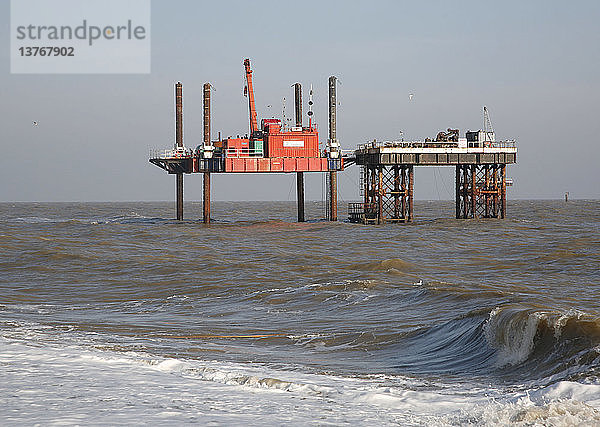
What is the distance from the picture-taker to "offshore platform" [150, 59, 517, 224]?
58094 mm

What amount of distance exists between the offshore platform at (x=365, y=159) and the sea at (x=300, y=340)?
24.4m

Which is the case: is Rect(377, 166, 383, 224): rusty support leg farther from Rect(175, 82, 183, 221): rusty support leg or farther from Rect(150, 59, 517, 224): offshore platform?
Rect(175, 82, 183, 221): rusty support leg

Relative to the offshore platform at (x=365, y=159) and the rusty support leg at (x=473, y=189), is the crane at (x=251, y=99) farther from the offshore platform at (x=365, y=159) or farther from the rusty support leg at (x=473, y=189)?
the rusty support leg at (x=473, y=189)

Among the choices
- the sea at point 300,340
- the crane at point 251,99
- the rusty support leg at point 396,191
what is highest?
the crane at point 251,99

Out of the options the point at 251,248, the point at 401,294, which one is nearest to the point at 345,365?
the point at 401,294

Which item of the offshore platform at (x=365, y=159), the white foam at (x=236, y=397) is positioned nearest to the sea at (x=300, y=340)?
the white foam at (x=236, y=397)

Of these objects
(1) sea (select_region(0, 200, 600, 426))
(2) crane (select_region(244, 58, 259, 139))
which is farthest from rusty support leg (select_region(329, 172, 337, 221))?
(1) sea (select_region(0, 200, 600, 426))

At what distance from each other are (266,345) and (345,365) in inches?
89.9

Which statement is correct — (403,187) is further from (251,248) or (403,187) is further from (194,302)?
(194,302)

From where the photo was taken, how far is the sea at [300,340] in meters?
8.25

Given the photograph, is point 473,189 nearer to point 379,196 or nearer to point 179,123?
point 379,196

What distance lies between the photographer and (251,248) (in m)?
40.7

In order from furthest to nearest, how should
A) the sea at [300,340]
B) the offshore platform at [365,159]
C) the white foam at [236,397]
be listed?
1. the offshore platform at [365,159]
2. the sea at [300,340]
3. the white foam at [236,397]

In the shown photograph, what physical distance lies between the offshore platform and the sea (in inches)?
962
